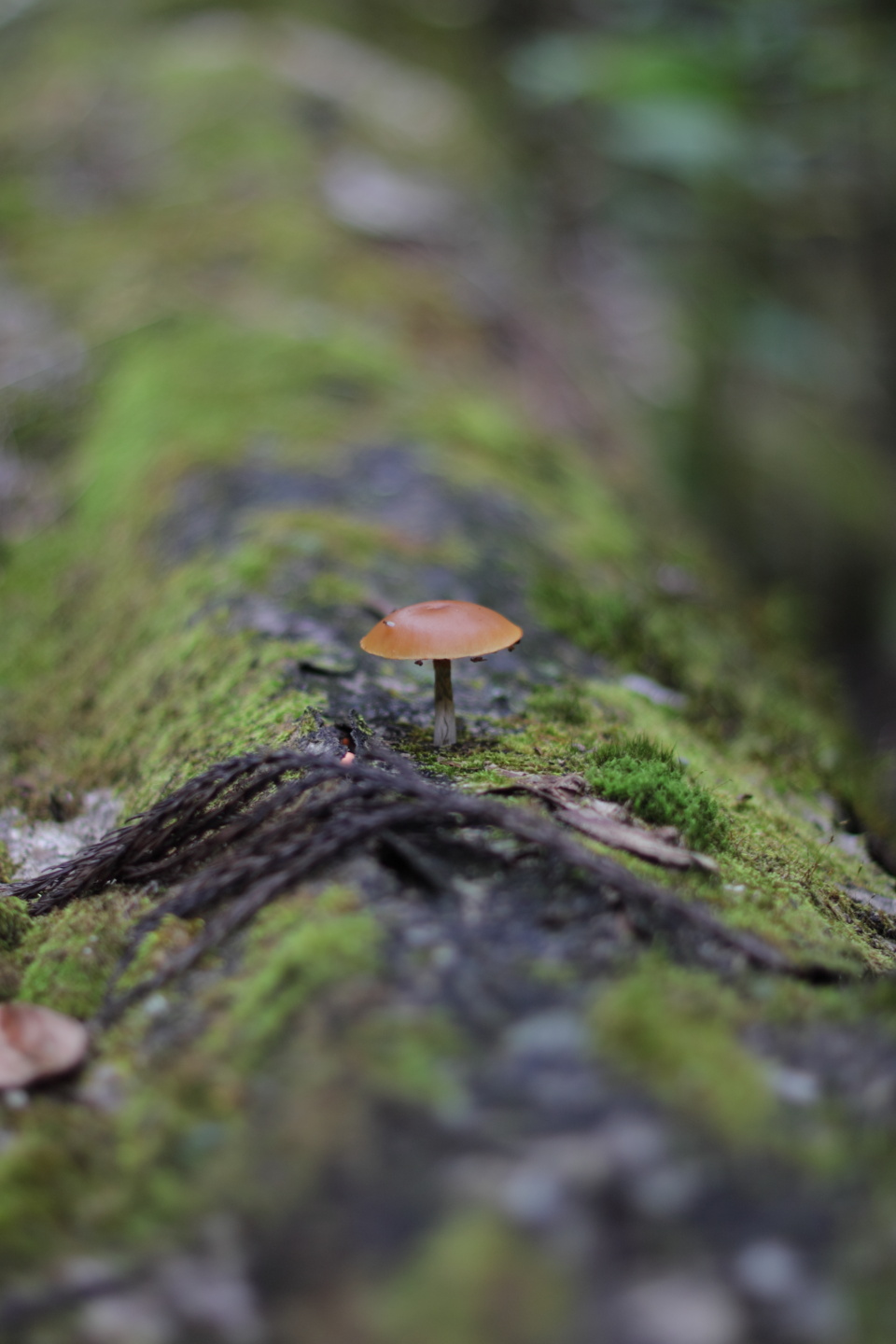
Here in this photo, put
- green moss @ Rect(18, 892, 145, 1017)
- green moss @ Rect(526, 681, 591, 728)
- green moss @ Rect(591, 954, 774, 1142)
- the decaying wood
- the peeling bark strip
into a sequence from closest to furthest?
green moss @ Rect(591, 954, 774, 1142)
the peeling bark strip
green moss @ Rect(18, 892, 145, 1017)
the decaying wood
green moss @ Rect(526, 681, 591, 728)

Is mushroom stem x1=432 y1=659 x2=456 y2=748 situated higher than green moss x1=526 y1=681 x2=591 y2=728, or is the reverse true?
mushroom stem x1=432 y1=659 x2=456 y2=748

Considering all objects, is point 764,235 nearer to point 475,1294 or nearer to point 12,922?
→ point 12,922

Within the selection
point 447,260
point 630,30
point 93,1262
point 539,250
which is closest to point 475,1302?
point 93,1262

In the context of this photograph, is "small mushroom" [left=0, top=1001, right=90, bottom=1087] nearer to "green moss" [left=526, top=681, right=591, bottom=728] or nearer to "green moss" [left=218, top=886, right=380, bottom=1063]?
"green moss" [left=218, top=886, right=380, bottom=1063]

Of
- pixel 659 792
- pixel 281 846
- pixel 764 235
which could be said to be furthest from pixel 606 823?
pixel 764 235

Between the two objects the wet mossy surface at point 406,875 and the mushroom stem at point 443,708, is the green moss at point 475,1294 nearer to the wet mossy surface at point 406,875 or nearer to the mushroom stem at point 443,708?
the wet mossy surface at point 406,875

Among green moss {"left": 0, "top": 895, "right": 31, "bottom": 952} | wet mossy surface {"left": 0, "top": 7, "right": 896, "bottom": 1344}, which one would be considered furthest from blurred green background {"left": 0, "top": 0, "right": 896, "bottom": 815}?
green moss {"left": 0, "top": 895, "right": 31, "bottom": 952}
